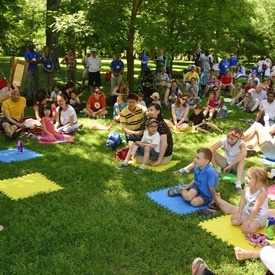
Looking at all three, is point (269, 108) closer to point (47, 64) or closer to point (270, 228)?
point (270, 228)

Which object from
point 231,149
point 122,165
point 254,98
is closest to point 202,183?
point 231,149

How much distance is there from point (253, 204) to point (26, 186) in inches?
144

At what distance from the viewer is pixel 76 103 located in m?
11.7

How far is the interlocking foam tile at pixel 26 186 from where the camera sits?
5.83 meters

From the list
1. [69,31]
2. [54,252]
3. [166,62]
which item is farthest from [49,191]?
[166,62]

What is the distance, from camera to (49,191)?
5.93 metres

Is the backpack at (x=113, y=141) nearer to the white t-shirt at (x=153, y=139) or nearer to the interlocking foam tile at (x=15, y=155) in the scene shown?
the white t-shirt at (x=153, y=139)

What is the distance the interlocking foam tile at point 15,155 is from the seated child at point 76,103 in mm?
3799

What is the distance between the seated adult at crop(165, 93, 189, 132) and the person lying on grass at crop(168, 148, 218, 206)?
4.25 m

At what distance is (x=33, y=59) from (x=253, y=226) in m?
10.3

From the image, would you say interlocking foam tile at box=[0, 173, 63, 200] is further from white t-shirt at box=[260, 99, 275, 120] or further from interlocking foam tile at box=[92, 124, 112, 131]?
white t-shirt at box=[260, 99, 275, 120]

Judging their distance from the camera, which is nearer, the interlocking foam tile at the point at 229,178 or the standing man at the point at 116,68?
the interlocking foam tile at the point at 229,178

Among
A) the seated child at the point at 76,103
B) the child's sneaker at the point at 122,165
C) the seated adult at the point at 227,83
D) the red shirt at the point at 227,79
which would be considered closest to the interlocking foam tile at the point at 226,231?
the child's sneaker at the point at 122,165

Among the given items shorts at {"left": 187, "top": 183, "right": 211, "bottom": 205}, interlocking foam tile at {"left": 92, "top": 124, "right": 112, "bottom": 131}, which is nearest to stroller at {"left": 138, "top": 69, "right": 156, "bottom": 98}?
interlocking foam tile at {"left": 92, "top": 124, "right": 112, "bottom": 131}
